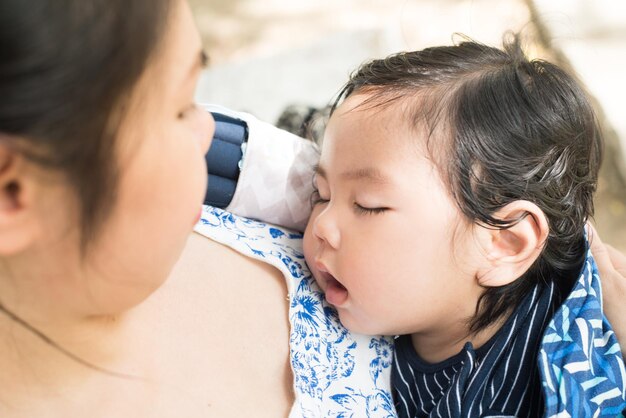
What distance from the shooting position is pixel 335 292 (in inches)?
44.7

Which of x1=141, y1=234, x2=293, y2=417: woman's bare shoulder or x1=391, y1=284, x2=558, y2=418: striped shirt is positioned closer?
x1=141, y1=234, x2=293, y2=417: woman's bare shoulder

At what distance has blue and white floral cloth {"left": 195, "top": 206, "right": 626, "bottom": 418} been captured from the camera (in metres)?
1.03

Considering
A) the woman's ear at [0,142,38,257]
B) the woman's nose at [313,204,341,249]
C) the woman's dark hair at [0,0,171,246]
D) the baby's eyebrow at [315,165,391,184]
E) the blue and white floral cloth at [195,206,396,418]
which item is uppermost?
the woman's dark hair at [0,0,171,246]

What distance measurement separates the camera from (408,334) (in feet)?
4.20

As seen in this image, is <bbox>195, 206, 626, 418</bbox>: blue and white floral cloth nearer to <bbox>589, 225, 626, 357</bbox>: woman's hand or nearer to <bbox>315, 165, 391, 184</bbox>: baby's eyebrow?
<bbox>589, 225, 626, 357</bbox>: woman's hand

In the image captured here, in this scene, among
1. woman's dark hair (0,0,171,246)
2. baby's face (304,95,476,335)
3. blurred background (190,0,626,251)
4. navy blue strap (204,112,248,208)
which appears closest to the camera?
woman's dark hair (0,0,171,246)

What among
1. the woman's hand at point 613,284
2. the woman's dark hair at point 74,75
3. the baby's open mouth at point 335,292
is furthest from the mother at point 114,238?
the woman's hand at point 613,284

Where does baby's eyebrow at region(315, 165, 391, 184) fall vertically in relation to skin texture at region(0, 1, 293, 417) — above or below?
above

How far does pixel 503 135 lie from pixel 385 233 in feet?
0.79

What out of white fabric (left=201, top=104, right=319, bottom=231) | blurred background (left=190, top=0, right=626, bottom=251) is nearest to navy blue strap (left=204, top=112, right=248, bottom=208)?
white fabric (left=201, top=104, right=319, bottom=231)

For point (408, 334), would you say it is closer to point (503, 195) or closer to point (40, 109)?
point (503, 195)

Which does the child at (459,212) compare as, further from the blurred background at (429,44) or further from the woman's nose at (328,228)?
the blurred background at (429,44)

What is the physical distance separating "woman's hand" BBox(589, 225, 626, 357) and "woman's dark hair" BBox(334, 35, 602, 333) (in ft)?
0.19

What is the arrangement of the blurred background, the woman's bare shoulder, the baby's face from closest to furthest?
1. the woman's bare shoulder
2. the baby's face
3. the blurred background
